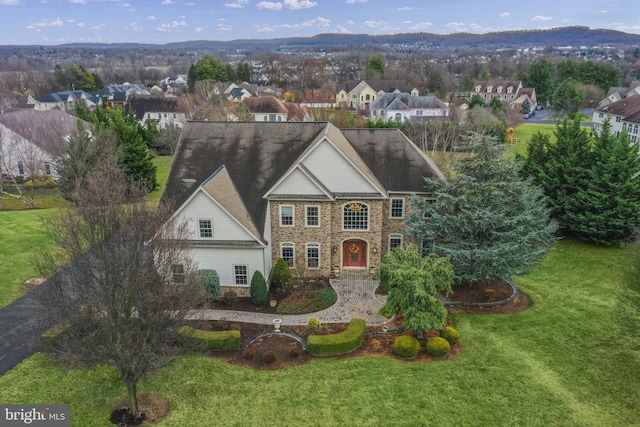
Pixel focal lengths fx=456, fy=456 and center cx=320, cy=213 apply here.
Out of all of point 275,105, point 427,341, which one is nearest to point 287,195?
point 427,341

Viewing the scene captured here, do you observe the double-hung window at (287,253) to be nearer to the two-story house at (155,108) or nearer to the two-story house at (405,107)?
the two-story house at (405,107)

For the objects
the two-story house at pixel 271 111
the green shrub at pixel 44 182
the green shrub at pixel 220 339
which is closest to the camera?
the green shrub at pixel 220 339

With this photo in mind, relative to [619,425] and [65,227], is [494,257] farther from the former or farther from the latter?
[65,227]

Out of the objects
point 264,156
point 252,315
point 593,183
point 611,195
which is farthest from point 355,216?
point 611,195

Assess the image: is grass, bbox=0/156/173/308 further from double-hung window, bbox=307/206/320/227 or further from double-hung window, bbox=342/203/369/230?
double-hung window, bbox=342/203/369/230

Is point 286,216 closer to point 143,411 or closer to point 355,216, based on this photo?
point 355,216

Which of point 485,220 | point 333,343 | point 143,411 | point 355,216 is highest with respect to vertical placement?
point 485,220

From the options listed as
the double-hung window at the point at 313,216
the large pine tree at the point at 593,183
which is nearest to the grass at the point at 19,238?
the double-hung window at the point at 313,216
